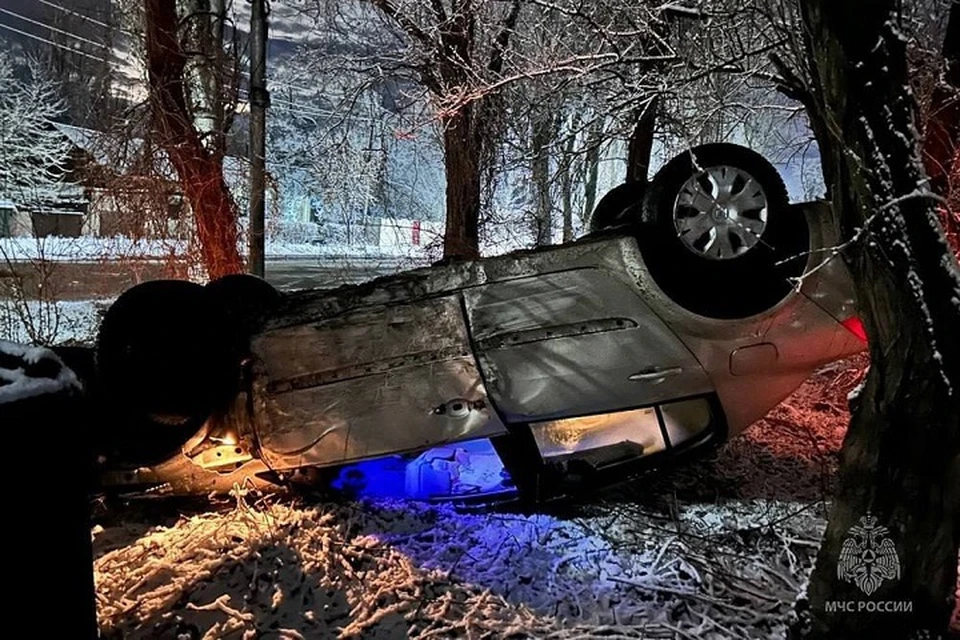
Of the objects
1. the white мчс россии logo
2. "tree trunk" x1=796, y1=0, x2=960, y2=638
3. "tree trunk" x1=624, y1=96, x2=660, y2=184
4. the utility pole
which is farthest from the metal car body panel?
"tree trunk" x1=624, y1=96, x2=660, y2=184

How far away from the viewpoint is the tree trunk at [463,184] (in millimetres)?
9883

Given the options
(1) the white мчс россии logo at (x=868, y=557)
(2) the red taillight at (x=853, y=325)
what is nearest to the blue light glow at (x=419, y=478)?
(1) the white мчс россии logo at (x=868, y=557)

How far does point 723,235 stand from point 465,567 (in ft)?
7.78

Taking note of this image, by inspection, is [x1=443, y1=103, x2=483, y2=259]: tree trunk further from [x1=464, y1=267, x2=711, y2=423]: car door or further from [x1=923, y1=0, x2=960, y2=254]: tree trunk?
[x1=464, y1=267, x2=711, y2=423]: car door

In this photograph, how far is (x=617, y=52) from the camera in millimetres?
7621

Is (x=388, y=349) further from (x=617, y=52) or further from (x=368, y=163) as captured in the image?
(x=368, y=163)

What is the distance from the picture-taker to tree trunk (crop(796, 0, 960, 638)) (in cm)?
271

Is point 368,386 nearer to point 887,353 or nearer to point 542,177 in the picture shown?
point 887,353

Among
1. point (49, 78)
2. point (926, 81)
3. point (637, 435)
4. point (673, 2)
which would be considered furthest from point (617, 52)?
point (49, 78)

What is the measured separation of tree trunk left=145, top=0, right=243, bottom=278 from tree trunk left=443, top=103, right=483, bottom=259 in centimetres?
307

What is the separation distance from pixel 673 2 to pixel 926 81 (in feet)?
7.97

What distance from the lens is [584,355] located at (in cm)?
392

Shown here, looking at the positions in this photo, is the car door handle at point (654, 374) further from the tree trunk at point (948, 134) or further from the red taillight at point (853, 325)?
the tree trunk at point (948, 134)

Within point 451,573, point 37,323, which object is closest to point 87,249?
Answer: point 37,323
